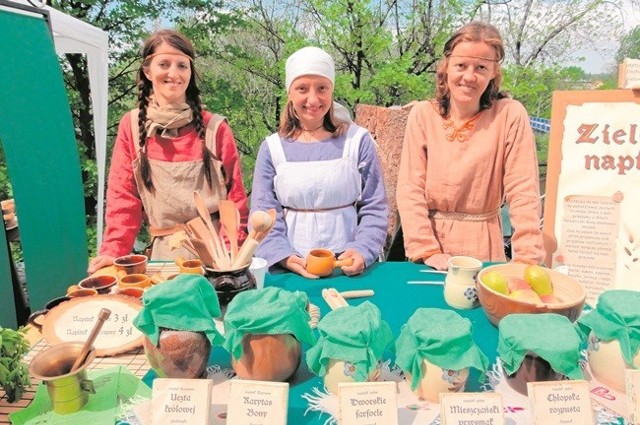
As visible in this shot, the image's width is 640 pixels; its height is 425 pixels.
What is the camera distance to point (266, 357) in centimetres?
91

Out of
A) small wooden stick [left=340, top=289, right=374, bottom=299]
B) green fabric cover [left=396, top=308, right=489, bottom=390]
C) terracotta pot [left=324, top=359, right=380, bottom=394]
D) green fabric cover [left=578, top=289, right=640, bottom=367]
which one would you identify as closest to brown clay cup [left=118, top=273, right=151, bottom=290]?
small wooden stick [left=340, top=289, right=374, bottom=299]

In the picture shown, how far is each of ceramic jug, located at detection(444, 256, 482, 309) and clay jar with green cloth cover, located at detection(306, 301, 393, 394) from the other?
456mm

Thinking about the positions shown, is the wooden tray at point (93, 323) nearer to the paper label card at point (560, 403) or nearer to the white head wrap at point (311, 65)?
the paper label card at point (560, 403)

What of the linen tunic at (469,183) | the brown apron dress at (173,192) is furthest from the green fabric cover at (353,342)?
the brown apron dress at (173,192)

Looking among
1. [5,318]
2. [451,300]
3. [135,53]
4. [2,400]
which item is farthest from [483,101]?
[135,53]

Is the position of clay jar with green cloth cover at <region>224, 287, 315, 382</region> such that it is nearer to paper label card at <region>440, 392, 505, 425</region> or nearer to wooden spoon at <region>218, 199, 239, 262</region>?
paper label card at <region>440, 392, 505, 425</region>

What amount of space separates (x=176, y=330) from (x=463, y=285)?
2.58 feet

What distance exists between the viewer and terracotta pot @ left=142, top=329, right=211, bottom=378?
914 mm

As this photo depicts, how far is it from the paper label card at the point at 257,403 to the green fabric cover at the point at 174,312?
175 millimetres

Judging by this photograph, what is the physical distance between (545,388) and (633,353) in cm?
24

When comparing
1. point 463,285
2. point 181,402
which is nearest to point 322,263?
point 463,285

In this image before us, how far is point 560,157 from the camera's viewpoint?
146cm

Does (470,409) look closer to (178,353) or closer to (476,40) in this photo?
(178,353)

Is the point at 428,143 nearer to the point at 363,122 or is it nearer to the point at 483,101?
the point at 483,101
